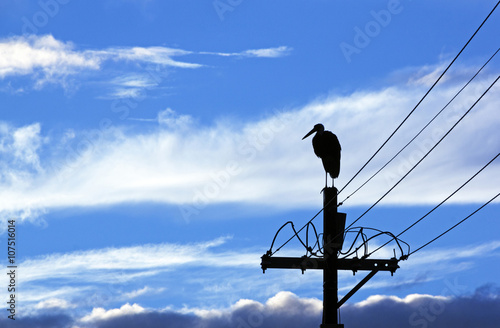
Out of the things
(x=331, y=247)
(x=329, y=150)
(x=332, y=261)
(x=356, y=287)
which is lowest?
(x=356, y=287)

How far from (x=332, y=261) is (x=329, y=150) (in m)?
5.46

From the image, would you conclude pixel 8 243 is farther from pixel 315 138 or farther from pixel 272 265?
pixel 272 265

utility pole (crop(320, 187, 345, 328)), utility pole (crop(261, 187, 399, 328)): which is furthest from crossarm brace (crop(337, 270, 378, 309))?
utility pole (crop(320, 187, 345, 328))

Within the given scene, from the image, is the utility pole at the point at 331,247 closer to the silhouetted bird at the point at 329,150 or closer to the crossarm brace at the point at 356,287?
the crossarm brace at the point at 356,287

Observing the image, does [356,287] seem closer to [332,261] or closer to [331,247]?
[332,261]

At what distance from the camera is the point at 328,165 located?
18812 mm

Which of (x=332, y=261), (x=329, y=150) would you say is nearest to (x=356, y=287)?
(x=332, y=261)

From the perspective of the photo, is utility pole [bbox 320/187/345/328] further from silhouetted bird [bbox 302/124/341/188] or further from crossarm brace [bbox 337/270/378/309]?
silhouetted bird [bbox 302/124/341/188]

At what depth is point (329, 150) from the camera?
19016 millimetres

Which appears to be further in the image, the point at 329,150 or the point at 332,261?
the point at 329,150

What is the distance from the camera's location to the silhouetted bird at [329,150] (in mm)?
18766

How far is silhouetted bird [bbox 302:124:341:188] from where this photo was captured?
1877 centimetres

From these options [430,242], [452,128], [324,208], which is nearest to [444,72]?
[452,128]

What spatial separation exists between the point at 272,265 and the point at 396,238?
2303 millimetres
